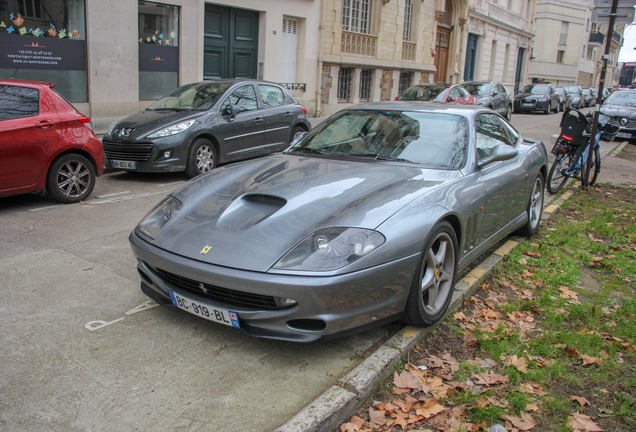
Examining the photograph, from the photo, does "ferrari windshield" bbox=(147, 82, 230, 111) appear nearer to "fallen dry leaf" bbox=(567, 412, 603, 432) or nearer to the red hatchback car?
the red hatchback car

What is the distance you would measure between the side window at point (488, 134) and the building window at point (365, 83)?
1825 cm

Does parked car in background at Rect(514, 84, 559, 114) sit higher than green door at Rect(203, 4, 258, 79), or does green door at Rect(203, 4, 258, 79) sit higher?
green door at Rect(203, 4, 258, 79)

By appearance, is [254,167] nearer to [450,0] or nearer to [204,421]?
[204,421]

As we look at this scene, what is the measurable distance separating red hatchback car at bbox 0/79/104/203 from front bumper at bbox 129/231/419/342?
4.02m

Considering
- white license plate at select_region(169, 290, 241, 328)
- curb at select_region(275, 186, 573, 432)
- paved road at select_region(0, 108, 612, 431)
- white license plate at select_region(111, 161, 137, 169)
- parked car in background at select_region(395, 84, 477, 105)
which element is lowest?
paved road at select_region(0, 108, 612, 431)

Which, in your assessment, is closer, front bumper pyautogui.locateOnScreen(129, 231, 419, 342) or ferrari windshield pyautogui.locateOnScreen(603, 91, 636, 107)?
front bumper pyautogui.locateOnScreen(129, 231, 419, 342)

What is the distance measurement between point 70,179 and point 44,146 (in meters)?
0.57

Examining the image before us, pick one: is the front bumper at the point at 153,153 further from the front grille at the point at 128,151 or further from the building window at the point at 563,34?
the building window at the point at 563,34

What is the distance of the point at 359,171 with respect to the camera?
3895 millimetres

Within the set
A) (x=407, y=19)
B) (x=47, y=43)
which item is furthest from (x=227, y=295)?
(x=407, y=19)

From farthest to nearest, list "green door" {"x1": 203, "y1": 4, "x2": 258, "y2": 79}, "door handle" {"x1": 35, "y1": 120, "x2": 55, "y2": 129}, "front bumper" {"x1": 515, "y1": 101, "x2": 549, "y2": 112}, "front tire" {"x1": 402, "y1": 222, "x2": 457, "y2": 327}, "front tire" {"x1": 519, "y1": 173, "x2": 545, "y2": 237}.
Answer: "front bumper" {"x1": 515, "y1": 101, "x2": 549, "y2": 112}, "green door" {"x1": 203, "y1": 4, "x2": 258, "y2": 79}, "door handle" {"x1": 35, "y1": 120, "x2": 55, "y2": 129}, "front tire" {"x1": 519, "y1": 173, "x2": 545, "y2": 237}, "front tire" {"x1": 402, "y1": 222, "x2": 457, "y2": 327}

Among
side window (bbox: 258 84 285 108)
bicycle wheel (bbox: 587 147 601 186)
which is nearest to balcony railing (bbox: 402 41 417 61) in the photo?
side window (bbox: 258 84 285 108)

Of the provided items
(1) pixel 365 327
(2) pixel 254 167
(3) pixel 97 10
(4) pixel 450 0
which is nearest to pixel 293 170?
(2) pixel 254 167

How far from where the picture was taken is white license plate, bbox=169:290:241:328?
3.00m
